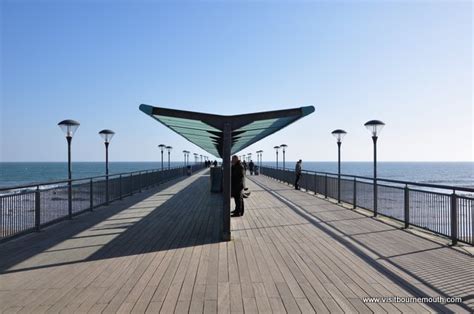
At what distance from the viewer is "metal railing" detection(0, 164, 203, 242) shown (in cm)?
655

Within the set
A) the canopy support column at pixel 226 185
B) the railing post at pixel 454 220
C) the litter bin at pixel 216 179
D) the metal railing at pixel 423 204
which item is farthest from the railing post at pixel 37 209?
the litter bin at pixel 216 179

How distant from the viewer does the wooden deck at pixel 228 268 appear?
12.3 feet

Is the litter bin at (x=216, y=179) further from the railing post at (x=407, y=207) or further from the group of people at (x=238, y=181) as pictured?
the railing post at (x=407, y=207)

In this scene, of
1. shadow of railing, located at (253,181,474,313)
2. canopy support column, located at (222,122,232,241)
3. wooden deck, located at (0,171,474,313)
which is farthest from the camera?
canopy support column, located at (222,122,232,241)

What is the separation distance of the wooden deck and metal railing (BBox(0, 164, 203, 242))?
32cm

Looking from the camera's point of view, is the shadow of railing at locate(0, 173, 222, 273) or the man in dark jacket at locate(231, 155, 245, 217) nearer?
the shadow of railing at locate(0, 173, 222, 273)

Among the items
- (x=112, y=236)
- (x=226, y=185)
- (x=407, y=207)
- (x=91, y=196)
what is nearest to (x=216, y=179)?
(x=91, y=196)

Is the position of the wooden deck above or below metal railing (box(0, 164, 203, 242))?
below

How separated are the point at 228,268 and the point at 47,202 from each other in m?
4.90

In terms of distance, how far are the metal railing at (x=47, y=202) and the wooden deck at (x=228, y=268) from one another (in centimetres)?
32

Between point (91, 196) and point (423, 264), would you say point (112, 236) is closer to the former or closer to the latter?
point (91, 196)

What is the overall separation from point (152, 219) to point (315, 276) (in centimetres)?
518

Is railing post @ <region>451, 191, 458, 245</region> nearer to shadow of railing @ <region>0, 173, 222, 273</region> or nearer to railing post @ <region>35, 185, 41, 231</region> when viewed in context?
shadow of railing @ <region>0, 173, 222, 273</region>

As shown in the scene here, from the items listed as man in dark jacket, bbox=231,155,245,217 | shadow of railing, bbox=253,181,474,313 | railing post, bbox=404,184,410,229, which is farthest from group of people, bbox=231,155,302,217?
railing post, bbox=404,184,410,229
